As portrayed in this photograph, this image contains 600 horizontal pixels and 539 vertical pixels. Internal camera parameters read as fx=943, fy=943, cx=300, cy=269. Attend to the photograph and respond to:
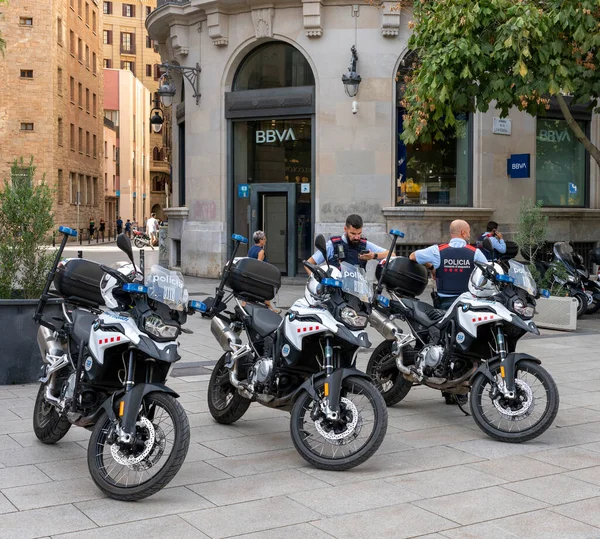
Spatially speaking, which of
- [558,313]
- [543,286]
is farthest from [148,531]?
[543,286]

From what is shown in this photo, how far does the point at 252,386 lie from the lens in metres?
6.62

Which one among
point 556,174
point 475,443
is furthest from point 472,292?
point 556,174

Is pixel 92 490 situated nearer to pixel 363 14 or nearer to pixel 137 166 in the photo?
pixel 363 14

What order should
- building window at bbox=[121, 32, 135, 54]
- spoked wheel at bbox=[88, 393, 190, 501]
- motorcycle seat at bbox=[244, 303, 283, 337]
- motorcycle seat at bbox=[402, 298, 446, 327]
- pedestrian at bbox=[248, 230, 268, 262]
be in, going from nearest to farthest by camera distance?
spoked wheel at bbox=[88, 393, 190, 501], motorcycle seat at bbox=[244, 303, 283, 337], motorcycle seat at bbox=[402, 298, 446, 327], pedestrian at bbox=[248, 230, 268, 262], building window at bbox=[121, 32, 135, 54]

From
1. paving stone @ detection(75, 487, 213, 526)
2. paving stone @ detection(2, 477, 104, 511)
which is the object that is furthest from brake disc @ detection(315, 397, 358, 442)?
paving stone @ detection(2, 477, 104, 511)

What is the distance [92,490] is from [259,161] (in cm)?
1645

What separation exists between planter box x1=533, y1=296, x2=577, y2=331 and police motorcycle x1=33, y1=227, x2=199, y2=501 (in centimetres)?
910

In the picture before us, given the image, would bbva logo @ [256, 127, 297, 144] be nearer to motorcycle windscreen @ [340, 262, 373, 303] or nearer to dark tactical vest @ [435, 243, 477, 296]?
dark tactical vest @ [435, 243, 477, 296]

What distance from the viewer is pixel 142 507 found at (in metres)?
5.19

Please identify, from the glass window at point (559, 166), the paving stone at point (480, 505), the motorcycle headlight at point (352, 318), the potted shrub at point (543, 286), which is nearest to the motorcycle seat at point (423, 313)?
the motorcycle headlight at point (352, 318)

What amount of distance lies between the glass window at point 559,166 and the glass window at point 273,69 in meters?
5.56

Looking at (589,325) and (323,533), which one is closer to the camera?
(323,533)

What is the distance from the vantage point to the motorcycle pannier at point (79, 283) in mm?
6461

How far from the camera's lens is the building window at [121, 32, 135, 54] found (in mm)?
100062
